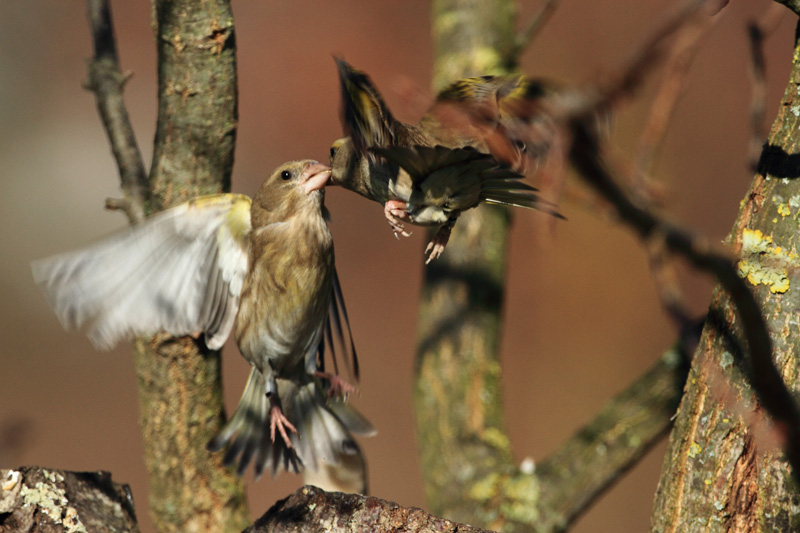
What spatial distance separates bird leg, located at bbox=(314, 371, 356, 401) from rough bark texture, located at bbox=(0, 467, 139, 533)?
3.19 feet

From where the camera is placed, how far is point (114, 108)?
8.87ft

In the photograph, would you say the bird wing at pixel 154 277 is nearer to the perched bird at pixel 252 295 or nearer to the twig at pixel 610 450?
the perched bird at pixel 252 295

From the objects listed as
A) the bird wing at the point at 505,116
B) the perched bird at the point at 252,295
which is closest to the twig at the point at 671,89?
the bird wing at the point at 505,116

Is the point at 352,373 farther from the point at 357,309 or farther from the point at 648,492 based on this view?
the point at 648,492

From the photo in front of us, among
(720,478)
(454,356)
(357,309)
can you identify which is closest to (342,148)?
(720,478)

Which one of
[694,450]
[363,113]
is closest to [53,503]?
[363,113]

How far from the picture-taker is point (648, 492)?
19.9 ft

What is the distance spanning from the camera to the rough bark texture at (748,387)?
1784 mm

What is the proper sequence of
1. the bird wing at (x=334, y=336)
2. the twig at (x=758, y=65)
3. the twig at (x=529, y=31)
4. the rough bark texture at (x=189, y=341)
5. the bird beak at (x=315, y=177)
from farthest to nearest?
the twig at (x=529, y=31)
the bird wing at (x=334, y=336)
the bird beak at (x=315, y=177)
the rough bark texture at (x=189, y=341)
the twig at (x=758, y=65)

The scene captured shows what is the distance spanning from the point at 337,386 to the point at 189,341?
0.60 meters

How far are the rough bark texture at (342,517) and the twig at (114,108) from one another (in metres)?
1.22

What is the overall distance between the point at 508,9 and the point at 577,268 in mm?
3124

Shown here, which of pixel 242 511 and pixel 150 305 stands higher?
pixel 150 305

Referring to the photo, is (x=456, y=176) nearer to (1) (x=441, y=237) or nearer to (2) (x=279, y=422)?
(1) (x=441, y=237)
